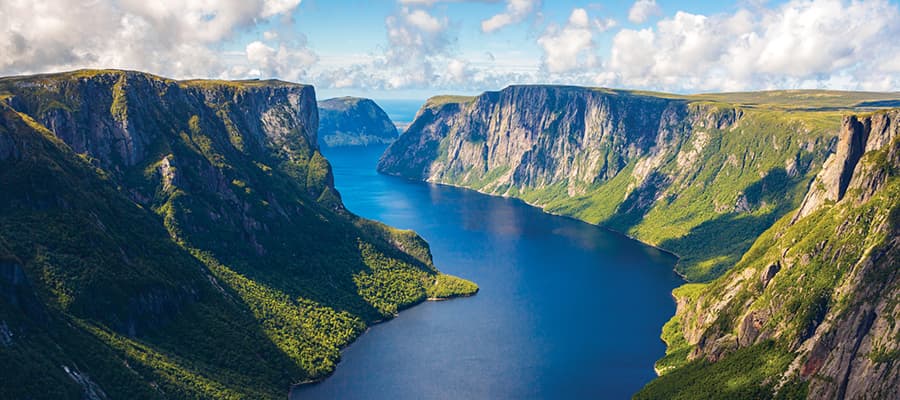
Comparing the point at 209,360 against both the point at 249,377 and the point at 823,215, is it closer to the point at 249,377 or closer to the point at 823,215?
the point at 249,377

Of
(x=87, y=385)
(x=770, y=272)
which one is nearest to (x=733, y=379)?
(x=770, y=272)

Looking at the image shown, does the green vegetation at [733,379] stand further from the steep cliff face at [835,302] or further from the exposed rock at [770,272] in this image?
the exposed rock at [770,272]

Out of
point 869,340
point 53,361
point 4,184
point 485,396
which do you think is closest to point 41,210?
point 4,184

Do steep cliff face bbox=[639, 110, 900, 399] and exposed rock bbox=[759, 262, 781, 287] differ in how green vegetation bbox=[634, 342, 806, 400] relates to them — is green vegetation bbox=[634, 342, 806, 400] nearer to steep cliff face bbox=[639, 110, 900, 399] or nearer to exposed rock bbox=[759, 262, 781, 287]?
steep cliff face bbox=[639, 110, 900, 399]

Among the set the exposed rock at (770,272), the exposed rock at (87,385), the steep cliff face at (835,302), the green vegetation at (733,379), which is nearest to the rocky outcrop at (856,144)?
the steep cliff face at (835,302)

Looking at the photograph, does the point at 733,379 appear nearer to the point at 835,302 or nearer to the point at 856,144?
the point at 835,302

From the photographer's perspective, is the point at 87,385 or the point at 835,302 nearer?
the point at 87,385

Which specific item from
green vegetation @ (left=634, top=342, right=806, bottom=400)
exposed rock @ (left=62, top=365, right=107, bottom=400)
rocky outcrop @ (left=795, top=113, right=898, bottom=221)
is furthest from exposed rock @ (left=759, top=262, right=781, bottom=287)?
exposed rock @ (left=62, top=365, right=107, bottom=400)

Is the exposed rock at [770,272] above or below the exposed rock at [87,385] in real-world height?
below

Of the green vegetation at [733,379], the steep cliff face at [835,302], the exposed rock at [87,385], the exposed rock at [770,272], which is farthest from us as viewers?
the exposed rock at [770,272]
